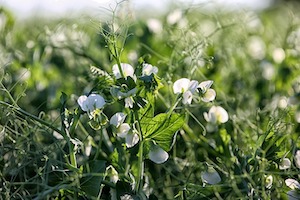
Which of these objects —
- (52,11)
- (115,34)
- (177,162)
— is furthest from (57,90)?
(115,34)

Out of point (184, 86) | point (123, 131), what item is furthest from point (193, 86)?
point (123, 131)

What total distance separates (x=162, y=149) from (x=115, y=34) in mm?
163

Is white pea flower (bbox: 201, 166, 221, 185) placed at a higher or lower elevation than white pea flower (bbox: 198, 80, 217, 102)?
lower

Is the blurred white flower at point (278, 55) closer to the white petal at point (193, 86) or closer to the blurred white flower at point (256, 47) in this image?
the blurred white flower at point (256, 47)

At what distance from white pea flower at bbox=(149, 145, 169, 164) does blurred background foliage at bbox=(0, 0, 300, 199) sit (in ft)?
0.16

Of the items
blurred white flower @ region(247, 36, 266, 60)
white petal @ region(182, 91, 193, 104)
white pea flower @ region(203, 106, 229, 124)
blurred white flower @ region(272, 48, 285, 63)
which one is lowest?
blurred white flower @ region(247, 36, 266, 60)

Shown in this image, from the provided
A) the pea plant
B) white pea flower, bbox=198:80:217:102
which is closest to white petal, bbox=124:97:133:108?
the pea plant

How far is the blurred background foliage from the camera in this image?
81cm

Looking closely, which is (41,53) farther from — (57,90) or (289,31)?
(289,31)

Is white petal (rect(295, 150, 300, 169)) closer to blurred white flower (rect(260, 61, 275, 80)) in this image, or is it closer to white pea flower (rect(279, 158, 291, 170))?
white pea flower (rect(279, 158, 291, 170))

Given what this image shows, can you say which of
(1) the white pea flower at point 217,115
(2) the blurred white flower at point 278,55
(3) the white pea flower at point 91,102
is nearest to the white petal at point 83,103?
(3) the white pea flower at point 91,102

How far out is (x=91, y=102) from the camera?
2.48 ft

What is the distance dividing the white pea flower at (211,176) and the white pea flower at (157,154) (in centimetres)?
6

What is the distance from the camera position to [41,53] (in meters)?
1.34
